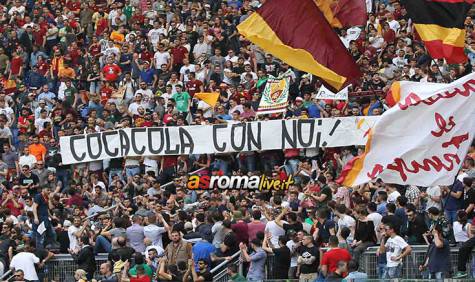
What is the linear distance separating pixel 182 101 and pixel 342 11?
34.4ft

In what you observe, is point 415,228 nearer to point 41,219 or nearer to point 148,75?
point 41,219

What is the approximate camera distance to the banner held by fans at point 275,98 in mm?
31625

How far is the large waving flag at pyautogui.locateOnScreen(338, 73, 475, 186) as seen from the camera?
20.6m

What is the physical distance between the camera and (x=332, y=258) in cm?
2217

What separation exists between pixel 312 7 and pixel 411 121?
9.26 feet

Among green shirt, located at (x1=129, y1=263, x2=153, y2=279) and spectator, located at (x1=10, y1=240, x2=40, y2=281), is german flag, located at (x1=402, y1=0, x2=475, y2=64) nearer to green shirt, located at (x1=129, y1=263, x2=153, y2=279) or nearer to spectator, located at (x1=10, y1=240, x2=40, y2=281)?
green shirt, located at (x1=129, y1=263, x2=153, y2=279)

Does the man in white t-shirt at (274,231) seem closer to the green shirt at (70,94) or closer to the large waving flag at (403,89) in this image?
the large waving flag at (403,89)

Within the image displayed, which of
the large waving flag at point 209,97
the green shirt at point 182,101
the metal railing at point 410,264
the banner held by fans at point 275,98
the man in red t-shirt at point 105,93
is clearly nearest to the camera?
the metal railing at point 410,264

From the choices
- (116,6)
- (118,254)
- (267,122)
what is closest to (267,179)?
(267,122)

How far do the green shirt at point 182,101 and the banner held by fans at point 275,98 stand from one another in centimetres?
237

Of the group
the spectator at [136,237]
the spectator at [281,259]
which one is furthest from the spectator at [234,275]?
the spectator at [136,237]

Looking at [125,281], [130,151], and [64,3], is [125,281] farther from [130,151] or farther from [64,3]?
[64,3]

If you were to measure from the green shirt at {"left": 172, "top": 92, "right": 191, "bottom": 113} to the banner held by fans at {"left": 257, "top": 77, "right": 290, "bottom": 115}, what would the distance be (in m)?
2.37

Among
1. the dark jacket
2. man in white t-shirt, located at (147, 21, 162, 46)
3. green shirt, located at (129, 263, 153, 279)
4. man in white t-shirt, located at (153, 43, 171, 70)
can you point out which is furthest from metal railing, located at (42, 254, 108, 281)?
man in white t-shirt, located at (147, 21, 162, 46)
